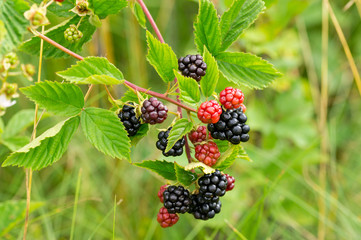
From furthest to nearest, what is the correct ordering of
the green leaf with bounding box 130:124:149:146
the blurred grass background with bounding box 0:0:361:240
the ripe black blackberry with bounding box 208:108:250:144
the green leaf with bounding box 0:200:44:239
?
the blurred grass background with bounding box 0:0:361:240
the green leaf with bounding box 0:200:44:239
the green leaf with bounding box 130:124:149:146
the ripe black blackberry with bounding box 208:108:250:144

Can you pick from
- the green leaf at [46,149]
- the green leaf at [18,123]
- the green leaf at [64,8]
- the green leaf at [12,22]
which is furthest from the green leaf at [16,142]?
the green leaf at [12,22]

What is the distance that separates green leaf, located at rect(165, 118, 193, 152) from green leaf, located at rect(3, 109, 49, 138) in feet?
2.30

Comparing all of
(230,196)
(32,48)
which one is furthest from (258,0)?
(230,196)

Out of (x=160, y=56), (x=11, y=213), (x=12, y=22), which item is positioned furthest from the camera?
(x=11, y=213)

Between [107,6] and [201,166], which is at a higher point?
[107,6]

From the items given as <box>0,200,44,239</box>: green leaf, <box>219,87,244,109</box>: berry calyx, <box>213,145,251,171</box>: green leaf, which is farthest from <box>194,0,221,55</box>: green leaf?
<box>0,200,44,239</box>: green leaf

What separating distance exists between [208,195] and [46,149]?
1.39 ft

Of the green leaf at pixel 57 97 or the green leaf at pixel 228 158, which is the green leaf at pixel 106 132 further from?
the green leaf at pixel 228 158

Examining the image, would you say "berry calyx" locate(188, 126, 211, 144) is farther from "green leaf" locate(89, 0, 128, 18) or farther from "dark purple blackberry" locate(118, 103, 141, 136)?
"green leaf" locate(89, 0, 128, 18)

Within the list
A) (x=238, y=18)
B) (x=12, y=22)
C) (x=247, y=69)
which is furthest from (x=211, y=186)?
(x=12, y=22)

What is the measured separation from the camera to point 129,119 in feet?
3.20

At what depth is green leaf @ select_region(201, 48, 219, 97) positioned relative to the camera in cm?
93

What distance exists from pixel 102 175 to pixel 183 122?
193cm

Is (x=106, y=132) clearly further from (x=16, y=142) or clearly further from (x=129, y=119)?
(x=16, y=142)
